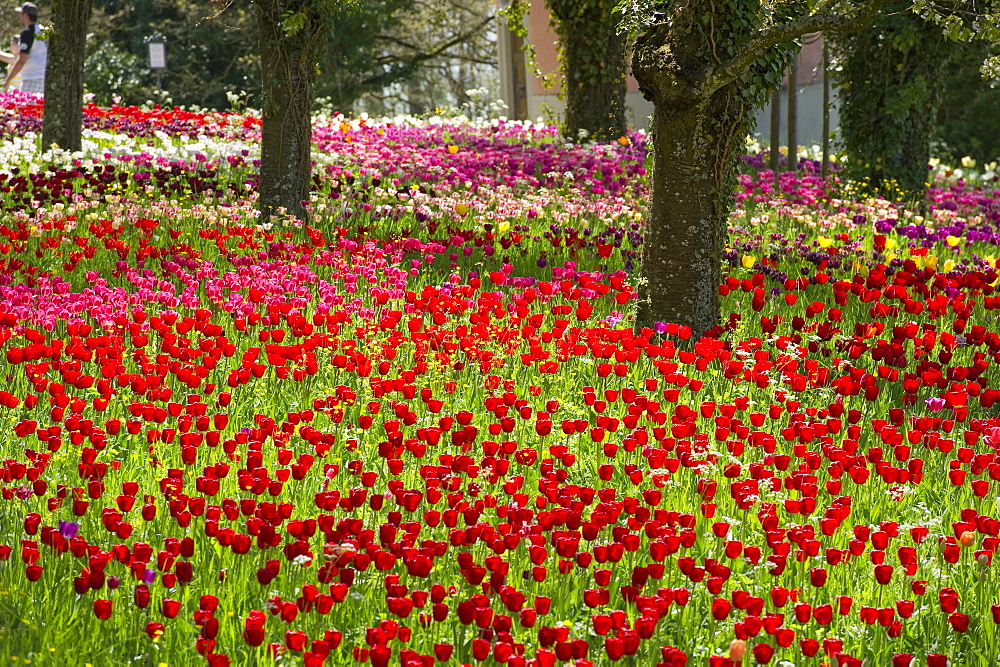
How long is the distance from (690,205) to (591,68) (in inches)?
407

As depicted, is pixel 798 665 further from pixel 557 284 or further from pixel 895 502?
pixel 557 284

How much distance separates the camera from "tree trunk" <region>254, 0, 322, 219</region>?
10383 millimetres


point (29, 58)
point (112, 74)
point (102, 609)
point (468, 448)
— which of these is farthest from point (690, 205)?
point (112, 74)

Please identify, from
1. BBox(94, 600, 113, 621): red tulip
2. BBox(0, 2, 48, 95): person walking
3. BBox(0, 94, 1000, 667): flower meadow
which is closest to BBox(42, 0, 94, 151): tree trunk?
BBox(0, 94, 1000, 667): flower meadow

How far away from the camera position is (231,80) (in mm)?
30891

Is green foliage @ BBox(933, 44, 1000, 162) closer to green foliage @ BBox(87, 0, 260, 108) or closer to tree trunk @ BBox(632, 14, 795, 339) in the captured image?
green foliage @ BBox(87, 0, 260, 108)

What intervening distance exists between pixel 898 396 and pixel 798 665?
3.23 meters

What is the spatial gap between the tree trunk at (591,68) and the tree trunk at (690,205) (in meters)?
9.91

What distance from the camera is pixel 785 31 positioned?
6.26 meters

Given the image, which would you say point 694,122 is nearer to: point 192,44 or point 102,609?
point 102,609

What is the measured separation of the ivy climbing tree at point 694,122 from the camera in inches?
266

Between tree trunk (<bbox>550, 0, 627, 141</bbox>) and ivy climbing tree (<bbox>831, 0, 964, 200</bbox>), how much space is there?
3.55 m

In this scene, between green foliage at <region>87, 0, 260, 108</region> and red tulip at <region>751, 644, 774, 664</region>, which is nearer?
red tulip at <region>751, 644, 774, 664</region>

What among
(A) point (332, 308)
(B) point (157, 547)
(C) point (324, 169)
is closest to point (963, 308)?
(A) point (332, 308)
